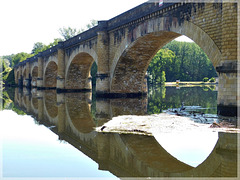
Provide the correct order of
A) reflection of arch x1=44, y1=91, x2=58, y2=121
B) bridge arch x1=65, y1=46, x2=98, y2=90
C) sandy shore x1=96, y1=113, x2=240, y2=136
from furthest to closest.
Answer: bridge arch x1=65, y1=46, x2=98, y2=90, reflection of arch x1=44, y1=91, x2=58, y2=121, sandy shore x1=96, y1=113, x2=240, y2=136

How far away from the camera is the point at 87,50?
77.3 feet

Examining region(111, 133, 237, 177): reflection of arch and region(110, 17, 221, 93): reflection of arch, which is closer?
region(111, 133, 237, 177): reflection of arch

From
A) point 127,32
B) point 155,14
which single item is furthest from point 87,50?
→ point 155,14

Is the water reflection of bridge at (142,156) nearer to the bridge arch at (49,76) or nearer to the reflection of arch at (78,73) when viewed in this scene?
the reflection of arch at (78,73)

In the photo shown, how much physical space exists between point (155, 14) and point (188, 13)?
2.58 meters

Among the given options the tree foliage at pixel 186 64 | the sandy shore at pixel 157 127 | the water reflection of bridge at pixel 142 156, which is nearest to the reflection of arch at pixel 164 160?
the water reflection of bridge at pixel 142 156

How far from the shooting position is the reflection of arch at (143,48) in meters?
11.5

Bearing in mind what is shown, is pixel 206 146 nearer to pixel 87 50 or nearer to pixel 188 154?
pixel 188 154

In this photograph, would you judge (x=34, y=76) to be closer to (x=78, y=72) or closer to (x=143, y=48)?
(x=78, y=72)

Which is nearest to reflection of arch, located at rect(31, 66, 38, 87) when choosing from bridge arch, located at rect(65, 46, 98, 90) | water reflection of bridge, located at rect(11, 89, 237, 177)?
bridge arch, located at rect(65, 46, 98, 90)

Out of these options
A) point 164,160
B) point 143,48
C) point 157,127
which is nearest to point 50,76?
point 143,48

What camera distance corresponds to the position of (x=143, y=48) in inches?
707

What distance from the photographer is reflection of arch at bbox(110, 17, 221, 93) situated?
11.5 m

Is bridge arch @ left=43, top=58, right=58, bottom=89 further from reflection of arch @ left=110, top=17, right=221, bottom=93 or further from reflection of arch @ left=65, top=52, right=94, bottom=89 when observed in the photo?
reflection of arch @ left=110, top=17, right=221, bottom=93
